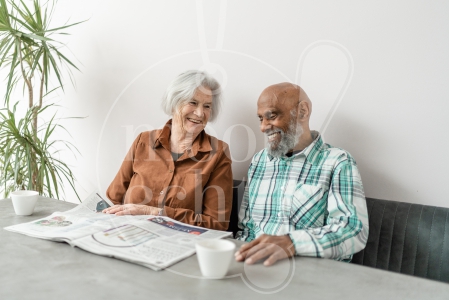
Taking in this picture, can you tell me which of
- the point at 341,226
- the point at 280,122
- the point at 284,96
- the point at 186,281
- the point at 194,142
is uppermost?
the point at 284,96

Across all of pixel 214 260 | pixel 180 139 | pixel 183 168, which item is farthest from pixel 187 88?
pixel 214 260

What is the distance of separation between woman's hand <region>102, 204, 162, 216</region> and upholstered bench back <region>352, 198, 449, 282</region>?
2.71ft

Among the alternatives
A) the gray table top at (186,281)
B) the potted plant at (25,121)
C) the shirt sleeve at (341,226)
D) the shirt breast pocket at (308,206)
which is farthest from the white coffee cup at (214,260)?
the potted plant at (25,121)

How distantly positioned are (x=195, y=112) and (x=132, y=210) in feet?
1.74

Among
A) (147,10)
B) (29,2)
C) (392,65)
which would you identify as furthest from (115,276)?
(29,2)

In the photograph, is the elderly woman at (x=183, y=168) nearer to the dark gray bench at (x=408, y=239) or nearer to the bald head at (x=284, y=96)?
the bald head at (x=284, y=96)

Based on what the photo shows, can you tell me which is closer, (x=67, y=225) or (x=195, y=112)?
(x=67, y=225)

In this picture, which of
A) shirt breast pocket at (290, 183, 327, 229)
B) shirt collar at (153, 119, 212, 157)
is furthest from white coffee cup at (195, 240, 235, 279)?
shirt collar at (153, 119, 212, 157)

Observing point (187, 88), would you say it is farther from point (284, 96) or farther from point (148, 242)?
point (148, 242)

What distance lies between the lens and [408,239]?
145 cm

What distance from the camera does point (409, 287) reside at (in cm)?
93

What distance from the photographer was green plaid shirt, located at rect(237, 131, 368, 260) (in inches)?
48.4

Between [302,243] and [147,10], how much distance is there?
1642mm

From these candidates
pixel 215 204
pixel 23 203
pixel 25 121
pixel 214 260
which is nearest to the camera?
pixel 214 260
